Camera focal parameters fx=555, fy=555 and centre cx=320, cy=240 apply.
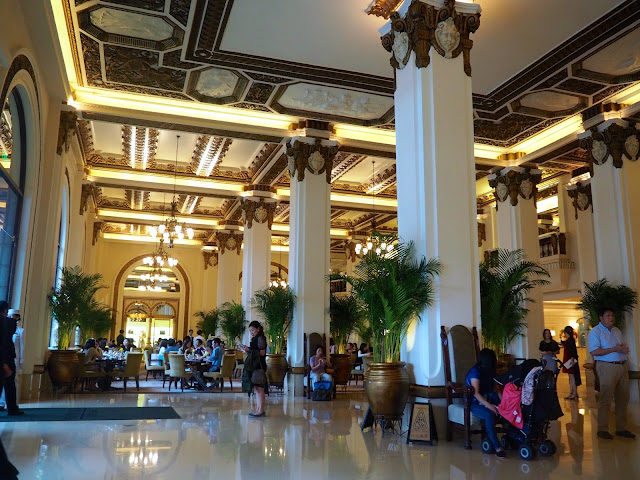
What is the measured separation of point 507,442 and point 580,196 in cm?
1155

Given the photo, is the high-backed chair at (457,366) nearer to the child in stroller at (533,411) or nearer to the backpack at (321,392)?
the child in stroller at (533,411)

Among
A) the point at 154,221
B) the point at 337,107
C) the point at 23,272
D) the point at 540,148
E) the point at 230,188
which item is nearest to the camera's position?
the point at 23,272

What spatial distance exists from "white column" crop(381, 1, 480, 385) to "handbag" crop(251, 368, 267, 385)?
2.34m

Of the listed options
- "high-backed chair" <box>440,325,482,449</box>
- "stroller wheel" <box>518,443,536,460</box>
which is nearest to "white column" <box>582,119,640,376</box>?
"high-backed chair" <box>440,325,482,449</box>

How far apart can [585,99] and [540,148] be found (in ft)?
7.32

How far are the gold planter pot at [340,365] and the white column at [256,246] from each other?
13.4 ft

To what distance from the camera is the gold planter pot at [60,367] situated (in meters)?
10.1

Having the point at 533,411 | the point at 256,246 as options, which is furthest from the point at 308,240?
the point at 533,411

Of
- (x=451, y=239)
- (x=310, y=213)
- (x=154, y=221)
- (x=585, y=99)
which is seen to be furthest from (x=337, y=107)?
(x=154, y=221)

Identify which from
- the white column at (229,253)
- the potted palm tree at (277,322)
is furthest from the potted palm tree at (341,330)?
the white column at (229,253)

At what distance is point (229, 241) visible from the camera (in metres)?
21.2

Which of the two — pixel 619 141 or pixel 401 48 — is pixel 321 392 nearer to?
pixel 401 48

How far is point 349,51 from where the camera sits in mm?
9281

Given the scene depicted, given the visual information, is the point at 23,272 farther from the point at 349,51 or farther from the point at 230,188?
the point at 230,188
